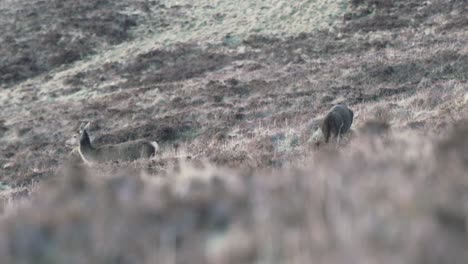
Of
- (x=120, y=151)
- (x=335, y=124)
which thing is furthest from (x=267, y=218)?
(x=120, y=151)

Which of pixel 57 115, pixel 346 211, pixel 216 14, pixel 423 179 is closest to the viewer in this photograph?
pixel 346 211

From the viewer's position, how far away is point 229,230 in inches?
121

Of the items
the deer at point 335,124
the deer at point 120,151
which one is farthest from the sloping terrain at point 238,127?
the deer at point 120,151

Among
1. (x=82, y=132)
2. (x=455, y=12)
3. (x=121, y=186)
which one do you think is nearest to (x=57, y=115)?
(x=82, y=132)

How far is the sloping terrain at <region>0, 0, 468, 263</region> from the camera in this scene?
9.61 ft

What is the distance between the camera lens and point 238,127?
797 inches

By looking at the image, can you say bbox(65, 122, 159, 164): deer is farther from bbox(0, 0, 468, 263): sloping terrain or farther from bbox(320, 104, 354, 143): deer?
bbox(320, 104, 354, 143): deer

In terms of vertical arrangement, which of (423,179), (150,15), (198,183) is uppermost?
(423,179)

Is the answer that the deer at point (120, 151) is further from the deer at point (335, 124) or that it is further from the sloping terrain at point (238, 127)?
the deer at point (335, 124)

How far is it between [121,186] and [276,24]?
3414cm

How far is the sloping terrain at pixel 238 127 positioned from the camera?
2928 mm

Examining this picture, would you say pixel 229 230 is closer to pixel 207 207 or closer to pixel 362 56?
pixel 207 207

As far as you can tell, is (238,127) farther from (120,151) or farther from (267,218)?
(267,218)

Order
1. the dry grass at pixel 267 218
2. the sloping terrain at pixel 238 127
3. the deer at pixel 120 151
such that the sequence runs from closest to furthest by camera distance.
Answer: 1. the dry grass at pixel 267 218
2. the sloping terrain at pixel 238 127
3. the deer at pixel 120 151
